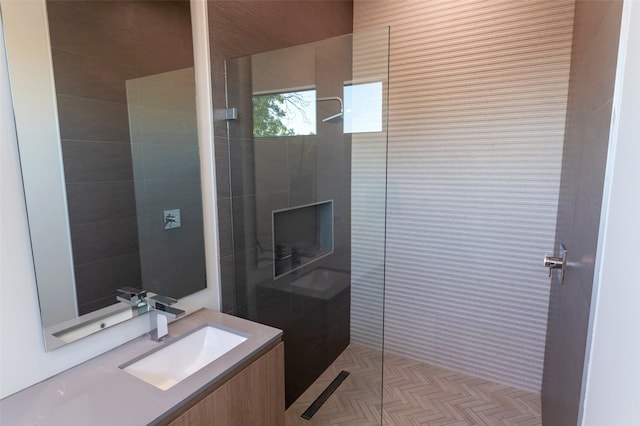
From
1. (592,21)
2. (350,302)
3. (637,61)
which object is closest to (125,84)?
(637,61)

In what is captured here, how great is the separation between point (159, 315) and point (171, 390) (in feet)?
1.32

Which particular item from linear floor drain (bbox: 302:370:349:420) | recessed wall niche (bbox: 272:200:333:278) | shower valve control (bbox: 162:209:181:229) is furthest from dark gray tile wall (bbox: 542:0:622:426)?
shower valve control (bbox: 162:209:181:229)

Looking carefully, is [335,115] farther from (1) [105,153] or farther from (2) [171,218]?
(1) [105,153]

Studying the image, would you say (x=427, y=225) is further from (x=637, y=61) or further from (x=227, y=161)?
(x=637, y=61)

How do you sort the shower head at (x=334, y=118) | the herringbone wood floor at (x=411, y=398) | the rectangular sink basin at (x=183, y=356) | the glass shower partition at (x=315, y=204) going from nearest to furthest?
the rectangular sink basin at (x=183, y=356) < the glass shower partition at (x=315, y=204) < the herringbone wood floor at (x=411, y=398) < the shower head at (x=334, y=118)

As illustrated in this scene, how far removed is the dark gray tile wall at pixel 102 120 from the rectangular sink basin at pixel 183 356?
29 cm

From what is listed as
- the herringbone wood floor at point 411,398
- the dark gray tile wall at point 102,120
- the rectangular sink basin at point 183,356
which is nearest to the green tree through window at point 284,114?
the dark gray tile wall at point 102,120

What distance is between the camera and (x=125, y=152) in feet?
4.47

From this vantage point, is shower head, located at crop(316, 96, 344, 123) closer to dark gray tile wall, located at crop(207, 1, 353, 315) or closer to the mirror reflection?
dark gray tile wall, located at crop(207, 1, 353, 315)

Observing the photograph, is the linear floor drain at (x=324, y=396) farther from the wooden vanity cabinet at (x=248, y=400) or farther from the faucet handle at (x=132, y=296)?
the faucet handle at (x=132, y=296)

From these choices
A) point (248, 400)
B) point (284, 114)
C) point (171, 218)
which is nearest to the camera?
point (248, 400)

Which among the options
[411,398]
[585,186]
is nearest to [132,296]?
[585,186]

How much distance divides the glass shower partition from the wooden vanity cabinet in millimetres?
601

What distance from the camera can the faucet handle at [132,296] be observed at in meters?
1.37
